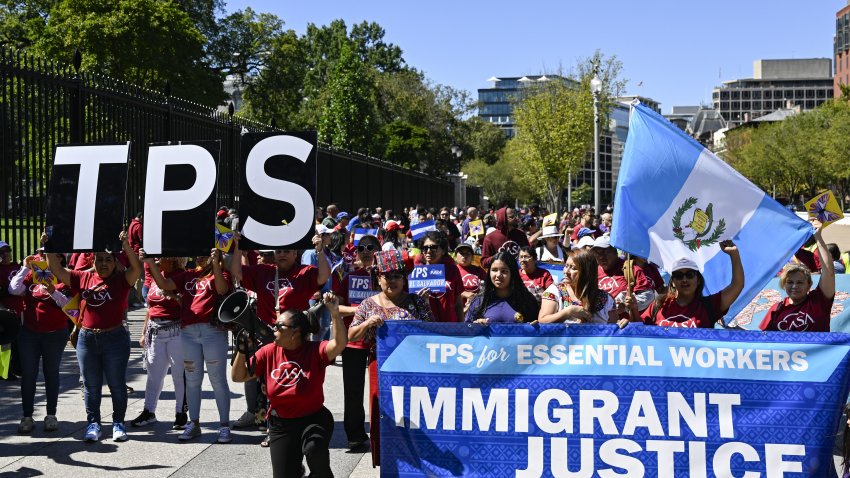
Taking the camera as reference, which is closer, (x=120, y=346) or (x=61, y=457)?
(x=61, y=457)

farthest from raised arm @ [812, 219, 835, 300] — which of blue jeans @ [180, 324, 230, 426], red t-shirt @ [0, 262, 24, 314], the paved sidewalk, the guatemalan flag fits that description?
red t-shirt @ [0, 262, 24, 314]

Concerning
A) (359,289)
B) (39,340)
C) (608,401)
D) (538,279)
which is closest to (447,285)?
(359,289)

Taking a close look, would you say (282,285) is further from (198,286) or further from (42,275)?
(42,275)

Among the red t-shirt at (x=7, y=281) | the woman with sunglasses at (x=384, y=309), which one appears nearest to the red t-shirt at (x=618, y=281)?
the woman with sunglasses at (x=384, y=309)

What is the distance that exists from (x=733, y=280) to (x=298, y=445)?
3247mm

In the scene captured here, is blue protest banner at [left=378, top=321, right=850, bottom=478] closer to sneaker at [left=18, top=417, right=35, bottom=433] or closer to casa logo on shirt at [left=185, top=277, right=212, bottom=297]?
casa logo on shirt at [left=185, top=277, right=212, bottom=297]

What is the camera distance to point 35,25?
38844 millimetres

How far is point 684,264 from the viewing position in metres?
6.83

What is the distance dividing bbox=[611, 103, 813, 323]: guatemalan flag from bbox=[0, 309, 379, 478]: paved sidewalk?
2657mm

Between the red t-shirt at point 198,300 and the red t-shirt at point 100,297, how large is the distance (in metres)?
0.50

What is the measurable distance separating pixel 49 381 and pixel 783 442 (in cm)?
600

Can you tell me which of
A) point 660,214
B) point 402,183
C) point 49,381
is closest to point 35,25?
point 402,183

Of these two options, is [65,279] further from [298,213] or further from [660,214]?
[660,214]

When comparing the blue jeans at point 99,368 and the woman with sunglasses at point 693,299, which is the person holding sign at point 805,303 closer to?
the woman with sunglasses at point 693,299
